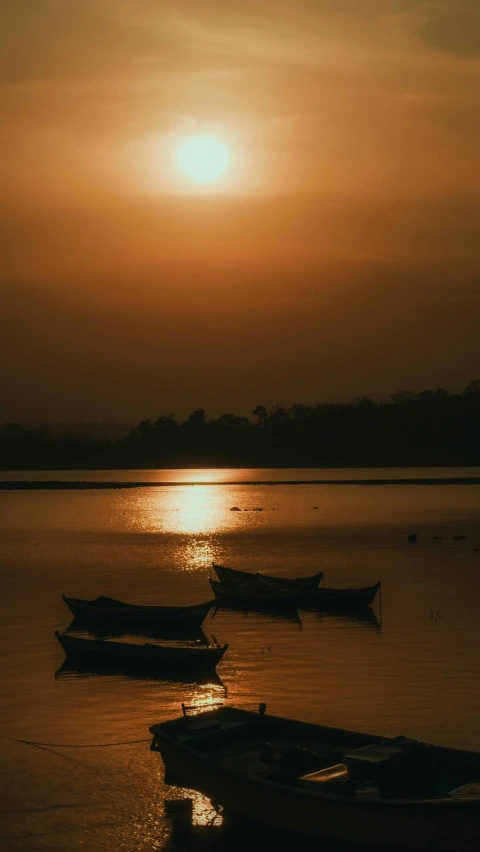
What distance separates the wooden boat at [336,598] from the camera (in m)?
49.0

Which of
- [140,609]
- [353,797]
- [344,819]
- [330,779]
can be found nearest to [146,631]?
[140,609]

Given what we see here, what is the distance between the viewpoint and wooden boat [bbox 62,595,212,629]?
1650 inches

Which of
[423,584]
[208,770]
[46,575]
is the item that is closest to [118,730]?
[208,770]

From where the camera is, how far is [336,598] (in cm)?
5000

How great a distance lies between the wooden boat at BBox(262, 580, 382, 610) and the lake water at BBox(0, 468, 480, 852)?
112cm

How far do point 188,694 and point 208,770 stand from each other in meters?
11.5

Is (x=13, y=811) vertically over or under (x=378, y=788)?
under

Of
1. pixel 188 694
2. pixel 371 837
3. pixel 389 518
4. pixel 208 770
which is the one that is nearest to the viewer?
pixel 371 837

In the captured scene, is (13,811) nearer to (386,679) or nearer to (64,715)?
(64,715)

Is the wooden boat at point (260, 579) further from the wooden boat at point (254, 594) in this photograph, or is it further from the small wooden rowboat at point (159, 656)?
the small wooden rowboat at point (159, 656)

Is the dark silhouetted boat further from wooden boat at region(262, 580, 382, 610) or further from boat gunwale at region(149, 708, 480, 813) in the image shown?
boat gunwale at region(149, 708, 480, 813)

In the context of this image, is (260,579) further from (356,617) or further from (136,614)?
(136,614)

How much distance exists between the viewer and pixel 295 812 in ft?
58.5

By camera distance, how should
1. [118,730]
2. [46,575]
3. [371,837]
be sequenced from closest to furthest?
[371,837] → [118,730] → [46,575]
